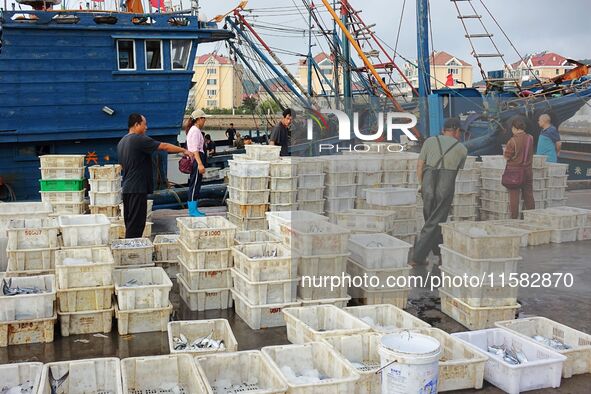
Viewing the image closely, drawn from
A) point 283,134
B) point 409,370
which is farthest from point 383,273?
point 283,134

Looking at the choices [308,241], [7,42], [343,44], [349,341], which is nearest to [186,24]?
[7,42]

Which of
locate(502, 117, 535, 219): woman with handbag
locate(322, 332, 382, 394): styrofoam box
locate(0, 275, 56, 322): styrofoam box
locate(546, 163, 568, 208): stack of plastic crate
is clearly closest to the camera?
locate(322, 332, 382, 394): styrofoam box

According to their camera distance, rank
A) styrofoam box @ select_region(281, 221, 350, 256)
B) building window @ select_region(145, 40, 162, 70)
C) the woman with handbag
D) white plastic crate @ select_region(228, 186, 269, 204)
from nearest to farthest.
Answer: styrofoam box @ select_region(281, 221, 350, 256), the woman with handbag, white plastic crate @ select_region(228, 186, 269, 204), building window @ select_region(145, 40, 162, 70)

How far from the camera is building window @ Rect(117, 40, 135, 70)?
45.0ft

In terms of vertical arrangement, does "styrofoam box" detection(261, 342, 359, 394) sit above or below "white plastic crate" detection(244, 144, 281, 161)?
below

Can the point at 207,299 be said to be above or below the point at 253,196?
below

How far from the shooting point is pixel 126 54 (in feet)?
45.3

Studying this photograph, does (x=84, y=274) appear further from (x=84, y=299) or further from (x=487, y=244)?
(x=487, y=244)

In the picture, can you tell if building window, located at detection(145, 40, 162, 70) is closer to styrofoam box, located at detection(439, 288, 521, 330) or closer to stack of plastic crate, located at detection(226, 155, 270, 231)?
stack of plastic crate, located at detection(226, 155, 270, 231)

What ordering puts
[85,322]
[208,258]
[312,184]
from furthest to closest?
[312,184] < [208,258] < [85,322]

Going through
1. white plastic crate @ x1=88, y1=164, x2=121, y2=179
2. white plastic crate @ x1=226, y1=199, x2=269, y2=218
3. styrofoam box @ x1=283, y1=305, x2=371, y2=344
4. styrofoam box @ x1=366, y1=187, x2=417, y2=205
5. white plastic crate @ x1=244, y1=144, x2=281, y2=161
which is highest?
white plastic crate @ x1=244, y1=144, x2=281, y2=161

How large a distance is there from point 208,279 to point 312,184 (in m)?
2.53

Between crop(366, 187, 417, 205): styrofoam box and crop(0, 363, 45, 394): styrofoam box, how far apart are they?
4.44 meters

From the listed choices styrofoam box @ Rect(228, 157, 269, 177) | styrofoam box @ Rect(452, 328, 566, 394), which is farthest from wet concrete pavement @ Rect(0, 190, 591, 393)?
styrofoam box @ Rect(228, 157, 269, 177)
